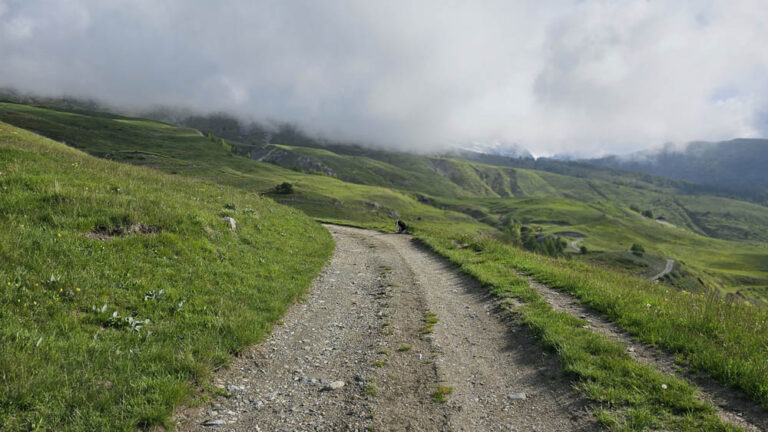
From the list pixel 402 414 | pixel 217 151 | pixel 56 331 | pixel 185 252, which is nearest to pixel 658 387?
pixel 402 414

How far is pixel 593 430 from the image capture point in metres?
6.73

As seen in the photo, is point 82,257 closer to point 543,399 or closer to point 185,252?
point 185,252

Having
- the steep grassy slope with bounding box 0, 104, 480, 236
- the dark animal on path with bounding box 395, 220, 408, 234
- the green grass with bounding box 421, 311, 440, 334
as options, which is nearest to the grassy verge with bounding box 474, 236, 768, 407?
the green grass with bounding box 421, 311, 440, 334

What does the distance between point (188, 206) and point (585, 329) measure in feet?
60.4

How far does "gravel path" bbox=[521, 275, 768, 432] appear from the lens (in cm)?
684

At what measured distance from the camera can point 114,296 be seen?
960 cm

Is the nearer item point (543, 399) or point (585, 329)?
point (543, 399)

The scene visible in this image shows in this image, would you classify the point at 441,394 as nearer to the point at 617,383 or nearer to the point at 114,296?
the point at 617,383

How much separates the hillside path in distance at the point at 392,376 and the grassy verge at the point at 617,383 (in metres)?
0.40

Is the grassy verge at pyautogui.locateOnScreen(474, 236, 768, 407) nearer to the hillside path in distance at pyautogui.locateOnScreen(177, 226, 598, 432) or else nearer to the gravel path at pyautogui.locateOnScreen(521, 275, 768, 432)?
the gravel path at pyautogui.locateOnScreen(521, 275, 768, 432)

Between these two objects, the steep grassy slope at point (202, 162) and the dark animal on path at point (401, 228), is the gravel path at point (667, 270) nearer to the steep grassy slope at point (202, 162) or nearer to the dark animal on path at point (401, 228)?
the steep grassy slope at point (202, 162)

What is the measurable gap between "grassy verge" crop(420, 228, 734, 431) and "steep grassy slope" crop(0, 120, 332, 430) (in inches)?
320

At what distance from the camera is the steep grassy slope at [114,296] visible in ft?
20.5

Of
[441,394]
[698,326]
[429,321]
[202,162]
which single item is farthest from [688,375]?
[202,162]
